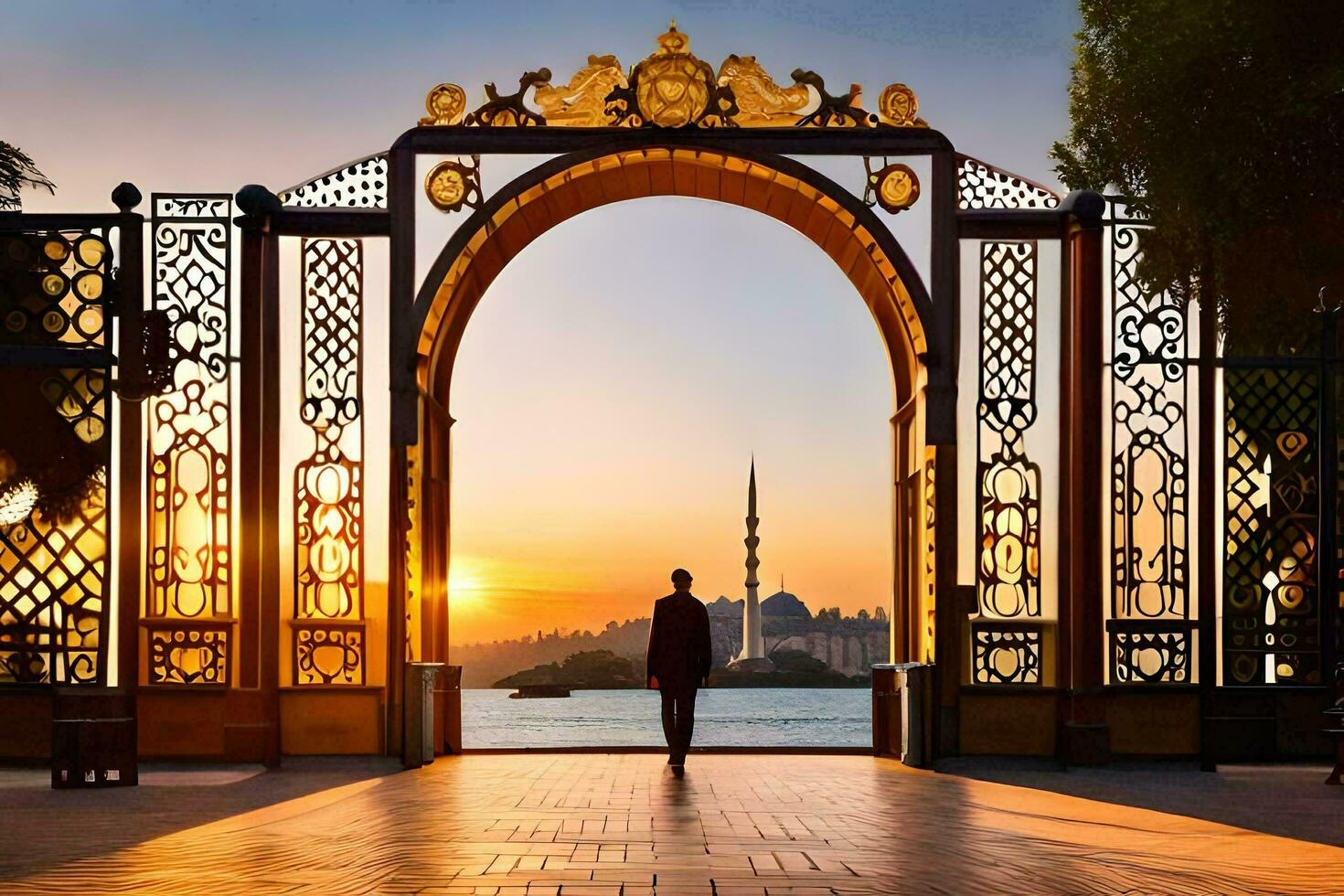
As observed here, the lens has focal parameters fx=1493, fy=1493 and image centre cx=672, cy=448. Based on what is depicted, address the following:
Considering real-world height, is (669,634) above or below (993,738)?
above

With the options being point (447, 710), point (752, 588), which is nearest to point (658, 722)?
point (752, 588)

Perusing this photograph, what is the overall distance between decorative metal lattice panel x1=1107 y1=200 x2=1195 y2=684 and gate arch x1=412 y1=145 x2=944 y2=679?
1478 mm

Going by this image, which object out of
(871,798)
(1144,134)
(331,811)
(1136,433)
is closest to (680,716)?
(871,798)

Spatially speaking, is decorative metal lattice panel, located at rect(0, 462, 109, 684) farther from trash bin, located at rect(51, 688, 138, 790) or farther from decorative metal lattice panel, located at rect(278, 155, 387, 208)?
decorative metal lattice panel, located at rect(278, 155, 387, 208)

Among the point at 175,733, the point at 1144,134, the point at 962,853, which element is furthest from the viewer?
the point at 175,733

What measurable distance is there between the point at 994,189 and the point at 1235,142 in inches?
94.0

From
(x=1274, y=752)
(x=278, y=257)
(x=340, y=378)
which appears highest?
(x=278, y=257)

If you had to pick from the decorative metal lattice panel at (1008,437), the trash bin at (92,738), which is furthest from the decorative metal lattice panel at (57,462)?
the decorative metal lattice panel at (1008,437)

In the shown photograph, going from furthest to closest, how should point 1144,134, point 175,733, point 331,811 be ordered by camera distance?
point 175,733 → point 1144,134 → point 331,811

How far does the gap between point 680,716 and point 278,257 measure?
15.7 ft

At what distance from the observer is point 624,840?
7.02m

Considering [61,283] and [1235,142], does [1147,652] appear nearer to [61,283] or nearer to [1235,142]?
[1235,142]

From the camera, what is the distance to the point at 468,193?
1201cm

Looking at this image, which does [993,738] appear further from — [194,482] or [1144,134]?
[194,482]
